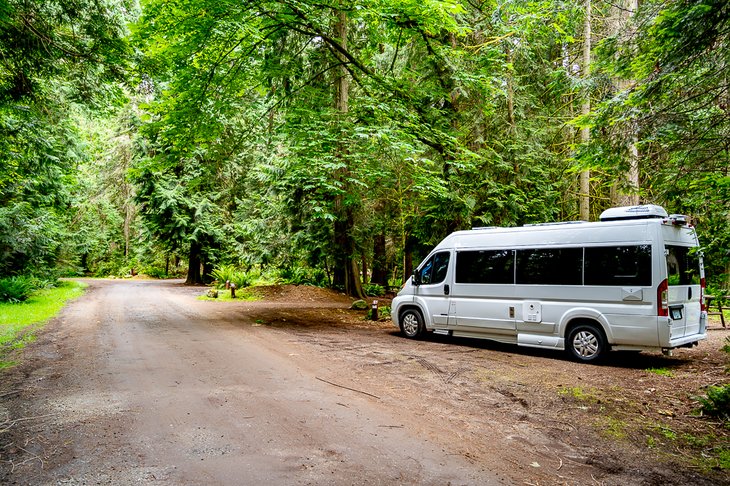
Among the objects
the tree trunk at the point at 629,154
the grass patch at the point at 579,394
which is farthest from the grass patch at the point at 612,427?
the tree trunk at the point at 629,154

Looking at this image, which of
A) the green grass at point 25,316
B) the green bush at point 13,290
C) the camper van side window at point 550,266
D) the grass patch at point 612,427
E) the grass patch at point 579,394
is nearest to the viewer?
the grass patch at point 612,427

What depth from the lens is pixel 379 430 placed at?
484cm

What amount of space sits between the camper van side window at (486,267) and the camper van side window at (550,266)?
0.74 feet

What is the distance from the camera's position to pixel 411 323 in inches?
436

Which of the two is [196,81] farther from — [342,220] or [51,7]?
[342,220]

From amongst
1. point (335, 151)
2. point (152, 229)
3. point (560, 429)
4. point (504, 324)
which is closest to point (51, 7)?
point (335, 151)

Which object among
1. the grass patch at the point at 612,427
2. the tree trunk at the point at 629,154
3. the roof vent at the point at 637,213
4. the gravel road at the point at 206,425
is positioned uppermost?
the tree trunk at the point at 629,154

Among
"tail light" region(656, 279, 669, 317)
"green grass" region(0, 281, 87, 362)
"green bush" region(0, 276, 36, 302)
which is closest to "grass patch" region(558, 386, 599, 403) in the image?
"tail light" region(656, 279, 669, 317)

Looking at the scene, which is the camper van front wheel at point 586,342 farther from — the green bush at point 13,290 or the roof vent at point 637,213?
the green bush at point 13,290

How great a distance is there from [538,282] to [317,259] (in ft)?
44.0

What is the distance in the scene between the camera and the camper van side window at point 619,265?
780 cm

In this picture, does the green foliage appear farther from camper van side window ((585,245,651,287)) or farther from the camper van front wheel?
camper van side window ((585,245,651,287))

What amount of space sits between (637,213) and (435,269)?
436 cm

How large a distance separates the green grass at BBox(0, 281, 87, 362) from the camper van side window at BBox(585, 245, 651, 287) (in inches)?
413
